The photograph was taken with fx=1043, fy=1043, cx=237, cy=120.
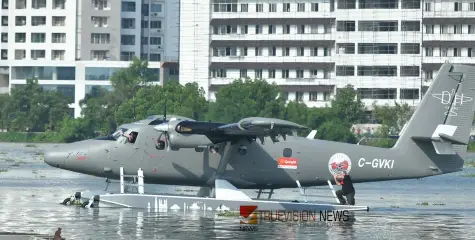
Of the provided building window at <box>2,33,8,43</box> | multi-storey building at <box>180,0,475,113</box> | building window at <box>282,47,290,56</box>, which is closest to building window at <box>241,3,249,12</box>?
multi-storey building at <box>180,0,475,113</box>

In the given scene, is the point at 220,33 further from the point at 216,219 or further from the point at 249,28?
the point at 216,219

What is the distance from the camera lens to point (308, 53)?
450 feet

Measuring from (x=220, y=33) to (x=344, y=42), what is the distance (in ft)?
55.7

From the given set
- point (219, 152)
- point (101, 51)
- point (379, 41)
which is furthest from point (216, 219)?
point (101, 51)

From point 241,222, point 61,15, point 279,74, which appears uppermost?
point 61,15

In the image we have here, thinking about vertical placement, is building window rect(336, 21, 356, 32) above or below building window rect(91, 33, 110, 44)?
below

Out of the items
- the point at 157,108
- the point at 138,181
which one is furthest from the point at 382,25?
the point at 138,181

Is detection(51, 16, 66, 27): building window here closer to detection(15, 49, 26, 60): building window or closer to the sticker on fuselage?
detection(15, 49, 26, 60): building window

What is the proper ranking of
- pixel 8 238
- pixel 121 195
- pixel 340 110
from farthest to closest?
1. pixel 340 110
2. pixel 121 195
3. pixel 8 238

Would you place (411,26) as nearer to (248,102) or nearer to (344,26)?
(344,26)

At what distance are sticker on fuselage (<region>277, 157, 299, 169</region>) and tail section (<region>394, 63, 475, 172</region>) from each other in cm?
Result: 375

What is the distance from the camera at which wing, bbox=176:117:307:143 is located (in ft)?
105

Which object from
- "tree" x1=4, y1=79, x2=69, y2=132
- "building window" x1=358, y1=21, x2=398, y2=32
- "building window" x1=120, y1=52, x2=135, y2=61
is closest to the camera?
"building window" x1=358, y1=21, x2=398, y2=32

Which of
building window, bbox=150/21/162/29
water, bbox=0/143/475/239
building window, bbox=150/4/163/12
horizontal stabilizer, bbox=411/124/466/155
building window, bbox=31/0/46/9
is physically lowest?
water, bbox=0/143/475/239
